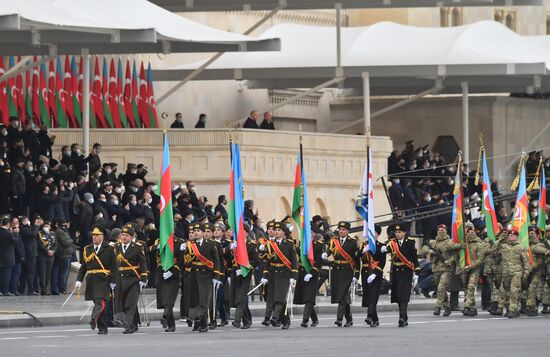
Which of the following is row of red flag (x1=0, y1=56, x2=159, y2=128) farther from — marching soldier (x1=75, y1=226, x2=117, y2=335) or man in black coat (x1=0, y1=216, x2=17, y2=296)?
marching soldier (x1=75, y1=226, x2=117, y2=335)

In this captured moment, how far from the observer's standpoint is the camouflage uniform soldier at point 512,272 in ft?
112

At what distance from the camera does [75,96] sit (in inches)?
1817

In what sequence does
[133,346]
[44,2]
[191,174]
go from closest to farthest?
[133,346] → [44,2] → [191,174]

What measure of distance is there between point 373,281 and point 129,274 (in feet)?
12.6

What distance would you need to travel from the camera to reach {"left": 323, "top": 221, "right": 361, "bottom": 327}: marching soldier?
101ft

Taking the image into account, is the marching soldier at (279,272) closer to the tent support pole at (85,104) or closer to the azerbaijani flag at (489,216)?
the azerbaijani flag at (489,216)

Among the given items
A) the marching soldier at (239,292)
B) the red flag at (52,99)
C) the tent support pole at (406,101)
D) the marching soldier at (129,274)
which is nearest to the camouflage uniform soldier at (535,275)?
the marching soldier at (239,292)

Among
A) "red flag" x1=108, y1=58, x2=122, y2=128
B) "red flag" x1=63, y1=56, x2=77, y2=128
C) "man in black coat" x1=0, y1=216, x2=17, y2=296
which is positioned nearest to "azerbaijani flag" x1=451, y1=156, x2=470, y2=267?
"man in black coat" x1=0, y1=216, x2=17, y2=296

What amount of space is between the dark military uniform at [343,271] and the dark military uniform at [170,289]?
2.37m

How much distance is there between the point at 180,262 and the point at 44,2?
34.8ft

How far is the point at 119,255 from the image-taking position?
29203mm

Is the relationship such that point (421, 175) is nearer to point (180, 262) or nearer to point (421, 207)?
point (421, 207)

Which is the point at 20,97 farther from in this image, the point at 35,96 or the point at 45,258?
the point at 45,258

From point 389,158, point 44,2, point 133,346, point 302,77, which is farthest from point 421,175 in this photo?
point 133,346
